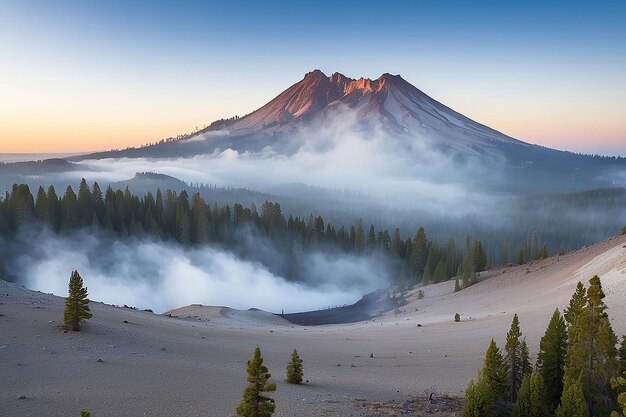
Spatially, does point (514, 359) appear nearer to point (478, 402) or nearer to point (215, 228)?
point (478, 402)

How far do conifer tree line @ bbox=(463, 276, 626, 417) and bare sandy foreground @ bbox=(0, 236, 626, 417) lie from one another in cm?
297

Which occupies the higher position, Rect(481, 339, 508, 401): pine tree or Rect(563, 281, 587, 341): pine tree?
Rect(563, 281, 587, 341): pine tree

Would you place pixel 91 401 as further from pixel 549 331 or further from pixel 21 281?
pixel 21 281

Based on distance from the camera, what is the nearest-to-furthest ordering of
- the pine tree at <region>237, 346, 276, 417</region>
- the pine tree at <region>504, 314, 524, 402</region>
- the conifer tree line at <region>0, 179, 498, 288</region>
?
the pine tree at <region>237, 346, 276, 417</region>
the pine tree at <region>504, 314, 524, 402</region>
the conifer tree line at <region>0, 179, 498, 288</region>

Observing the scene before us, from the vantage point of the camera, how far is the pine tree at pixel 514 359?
822 inches

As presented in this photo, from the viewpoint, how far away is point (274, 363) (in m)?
26.7

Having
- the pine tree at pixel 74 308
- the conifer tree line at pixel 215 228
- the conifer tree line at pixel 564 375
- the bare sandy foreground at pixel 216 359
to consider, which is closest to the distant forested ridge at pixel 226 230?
the conifer tree line at pixel 215 228

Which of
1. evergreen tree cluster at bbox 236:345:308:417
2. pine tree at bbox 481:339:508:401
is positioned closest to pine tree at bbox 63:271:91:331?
evergreen tree cluster at bbox 236:345:308:417

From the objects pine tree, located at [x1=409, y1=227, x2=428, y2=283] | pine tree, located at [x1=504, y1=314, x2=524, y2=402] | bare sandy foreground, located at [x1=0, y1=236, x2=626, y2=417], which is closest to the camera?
bare sandy foreground, located at [x1=0, y1=236, x2=626, y2=417]

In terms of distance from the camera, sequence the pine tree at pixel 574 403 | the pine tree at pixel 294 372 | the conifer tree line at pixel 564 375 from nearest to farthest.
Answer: the pine tree at pixel 574 403, the conifer tree line at pixel 564 375, the pine tree at pixel 294 372

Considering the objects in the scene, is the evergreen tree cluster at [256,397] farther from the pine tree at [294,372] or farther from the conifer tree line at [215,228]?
the conifer tree line at [215,228]

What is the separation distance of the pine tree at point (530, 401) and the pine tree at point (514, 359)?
289 centimetres

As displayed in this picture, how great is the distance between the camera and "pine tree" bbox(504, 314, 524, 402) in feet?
68.5

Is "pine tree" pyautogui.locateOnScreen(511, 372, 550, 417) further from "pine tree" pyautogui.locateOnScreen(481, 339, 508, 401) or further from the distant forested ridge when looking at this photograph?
the distant forested ridge
